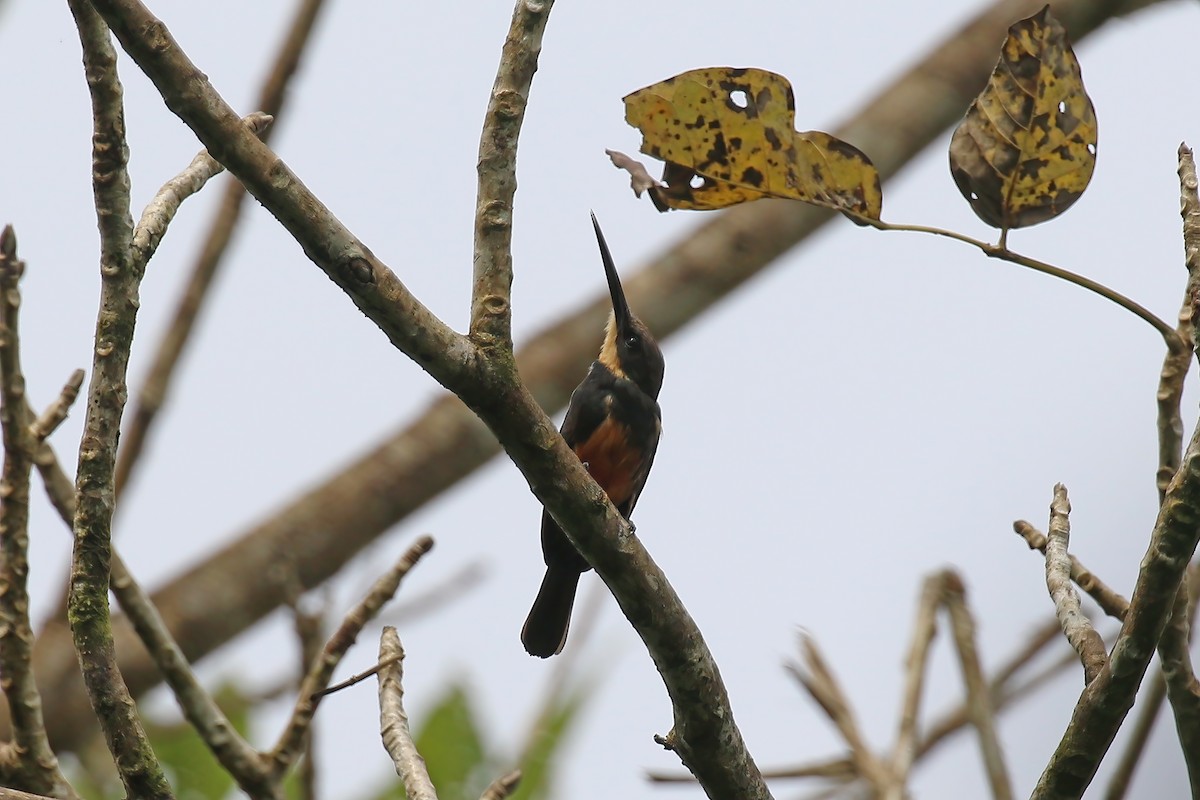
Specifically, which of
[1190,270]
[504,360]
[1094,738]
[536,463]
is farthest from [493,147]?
[1094,738]

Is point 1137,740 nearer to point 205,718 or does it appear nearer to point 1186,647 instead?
point 1186,647

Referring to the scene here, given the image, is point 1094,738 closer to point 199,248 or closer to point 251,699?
point 251,699

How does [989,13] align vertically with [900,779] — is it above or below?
above

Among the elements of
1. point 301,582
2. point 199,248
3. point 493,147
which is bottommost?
point 493,147

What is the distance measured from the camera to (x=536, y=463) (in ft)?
6.77

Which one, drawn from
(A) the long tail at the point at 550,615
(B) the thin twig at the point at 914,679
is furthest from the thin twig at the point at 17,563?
(A) the long tail at the point at 550,615

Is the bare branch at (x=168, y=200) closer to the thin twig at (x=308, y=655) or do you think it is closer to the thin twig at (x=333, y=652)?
the thin twig at (x=333, y=652)

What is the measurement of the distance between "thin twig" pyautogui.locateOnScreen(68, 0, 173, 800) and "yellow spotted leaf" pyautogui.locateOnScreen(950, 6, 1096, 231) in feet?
4.01

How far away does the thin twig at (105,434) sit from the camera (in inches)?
78.7

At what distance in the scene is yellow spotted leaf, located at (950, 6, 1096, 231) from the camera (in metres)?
2.04

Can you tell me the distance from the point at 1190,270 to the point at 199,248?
3.83m

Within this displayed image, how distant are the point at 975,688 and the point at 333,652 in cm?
128

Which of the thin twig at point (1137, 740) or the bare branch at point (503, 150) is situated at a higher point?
the bare branch at point (503, 150)

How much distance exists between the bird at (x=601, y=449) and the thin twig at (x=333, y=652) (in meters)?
1.99
